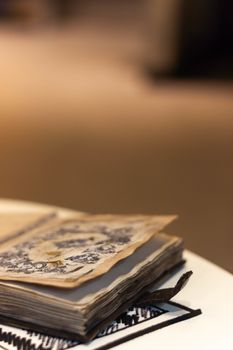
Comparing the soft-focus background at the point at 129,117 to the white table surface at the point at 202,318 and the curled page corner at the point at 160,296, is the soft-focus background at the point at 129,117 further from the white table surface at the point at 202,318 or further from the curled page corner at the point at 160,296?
the curled page corner at the point at 160,296

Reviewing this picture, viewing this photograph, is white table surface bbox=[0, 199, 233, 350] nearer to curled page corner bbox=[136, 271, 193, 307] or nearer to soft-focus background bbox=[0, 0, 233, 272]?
curled page corner bbox=[136, 271, 193, 307]

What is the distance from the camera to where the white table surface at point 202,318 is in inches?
26.5

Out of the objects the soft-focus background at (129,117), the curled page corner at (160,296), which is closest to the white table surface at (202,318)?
the curled page corner at (160,296)

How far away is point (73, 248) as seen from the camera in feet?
2.49

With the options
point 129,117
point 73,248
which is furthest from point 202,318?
point 129,117

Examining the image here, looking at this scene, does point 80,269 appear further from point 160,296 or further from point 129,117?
point 129,117

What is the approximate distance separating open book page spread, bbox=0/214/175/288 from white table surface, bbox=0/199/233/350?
7cm

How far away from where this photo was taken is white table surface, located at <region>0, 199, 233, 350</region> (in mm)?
672

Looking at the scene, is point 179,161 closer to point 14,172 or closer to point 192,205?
point 192,205

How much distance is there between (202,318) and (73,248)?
6.0 inches

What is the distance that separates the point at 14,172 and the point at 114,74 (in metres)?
1.79

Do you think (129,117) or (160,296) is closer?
(160,296)

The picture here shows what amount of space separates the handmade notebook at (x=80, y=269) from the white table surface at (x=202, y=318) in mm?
32

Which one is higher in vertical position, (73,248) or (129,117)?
(129,117)
